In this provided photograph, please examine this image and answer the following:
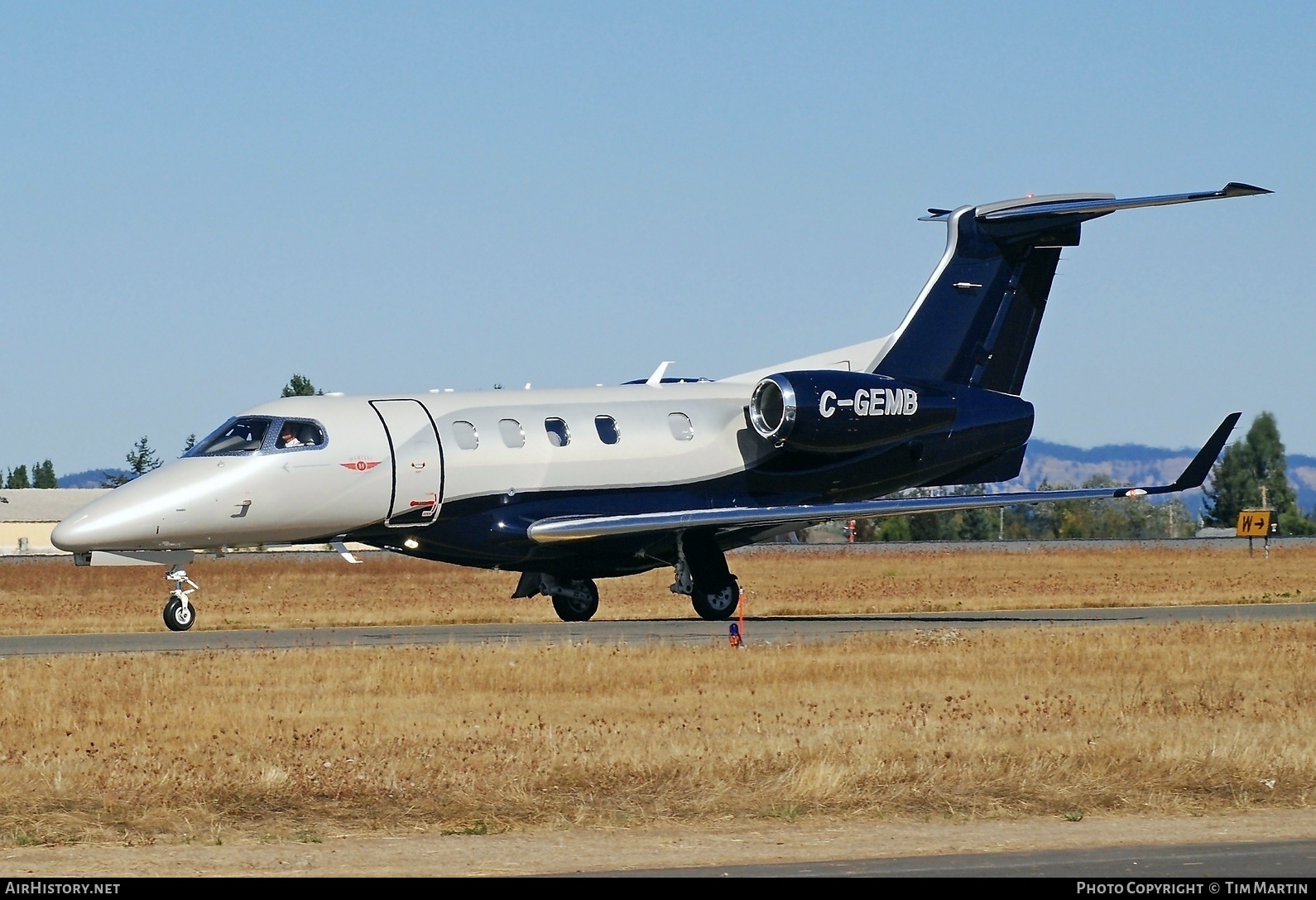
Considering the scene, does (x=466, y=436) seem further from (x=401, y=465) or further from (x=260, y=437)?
(x=260, y=437)

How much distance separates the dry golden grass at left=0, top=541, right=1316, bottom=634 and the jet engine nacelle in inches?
136

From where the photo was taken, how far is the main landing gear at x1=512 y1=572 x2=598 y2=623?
3189cm

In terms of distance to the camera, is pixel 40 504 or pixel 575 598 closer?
pixel 575 598

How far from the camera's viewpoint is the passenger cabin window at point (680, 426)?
103ft

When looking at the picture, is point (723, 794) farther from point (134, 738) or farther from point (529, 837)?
point (134, 738)

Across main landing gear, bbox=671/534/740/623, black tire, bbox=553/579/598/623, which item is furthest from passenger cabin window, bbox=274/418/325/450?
main landing gear, bbox=671/534/740/623

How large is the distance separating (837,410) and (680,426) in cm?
269

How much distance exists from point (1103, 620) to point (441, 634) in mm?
10212

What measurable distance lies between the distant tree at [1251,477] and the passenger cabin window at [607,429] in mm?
125515

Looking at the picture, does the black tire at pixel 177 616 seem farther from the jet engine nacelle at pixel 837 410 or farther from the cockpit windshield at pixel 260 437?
the jet engine nacelle at pixel 837 410

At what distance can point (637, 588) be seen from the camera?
1715 inches

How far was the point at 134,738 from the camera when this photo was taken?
15812mm

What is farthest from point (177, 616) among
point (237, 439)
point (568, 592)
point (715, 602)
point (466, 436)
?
point (715, 602)
